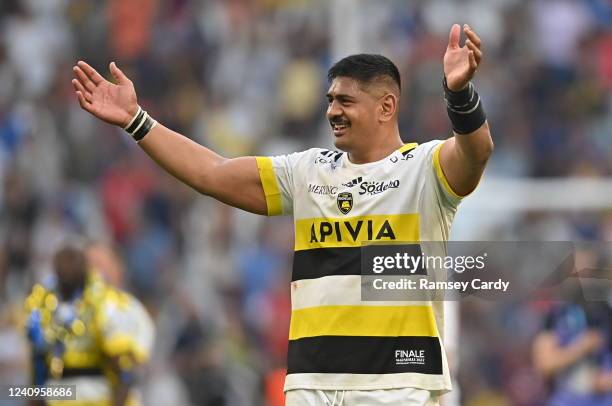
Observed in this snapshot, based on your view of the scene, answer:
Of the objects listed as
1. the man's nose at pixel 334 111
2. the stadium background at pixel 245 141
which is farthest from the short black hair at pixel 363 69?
Result: the stadium background at pixel 245 141

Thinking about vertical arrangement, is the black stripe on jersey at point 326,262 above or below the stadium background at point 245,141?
below

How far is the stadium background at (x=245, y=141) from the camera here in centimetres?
1616

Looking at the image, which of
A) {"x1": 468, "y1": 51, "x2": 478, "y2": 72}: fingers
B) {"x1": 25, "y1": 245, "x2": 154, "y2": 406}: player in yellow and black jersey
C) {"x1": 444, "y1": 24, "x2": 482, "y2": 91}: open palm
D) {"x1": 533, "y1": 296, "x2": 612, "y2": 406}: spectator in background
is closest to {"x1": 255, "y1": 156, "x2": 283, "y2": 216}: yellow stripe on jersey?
{"x1": 444, "y1": 24, "x2": 482, "y2": 91}: open palm

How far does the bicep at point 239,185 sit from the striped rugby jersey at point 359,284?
333mm

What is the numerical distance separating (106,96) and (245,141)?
11.1m

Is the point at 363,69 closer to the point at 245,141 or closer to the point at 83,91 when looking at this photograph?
the point at 83,91

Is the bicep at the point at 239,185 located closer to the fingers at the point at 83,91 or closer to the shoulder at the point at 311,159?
the shoulder at the point at 311,159

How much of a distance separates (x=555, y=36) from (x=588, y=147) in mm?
1695

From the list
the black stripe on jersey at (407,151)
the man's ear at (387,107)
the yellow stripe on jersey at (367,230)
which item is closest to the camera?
the yellow stripe on jersey at (367,230)

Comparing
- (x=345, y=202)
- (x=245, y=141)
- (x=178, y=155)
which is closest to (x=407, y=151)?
(x=345, y=202)

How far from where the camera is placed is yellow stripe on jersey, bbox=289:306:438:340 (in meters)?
7.10

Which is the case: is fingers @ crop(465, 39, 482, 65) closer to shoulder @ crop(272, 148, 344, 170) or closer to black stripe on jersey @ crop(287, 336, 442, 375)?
shoulder @ crop(272, 148, 344, 170)

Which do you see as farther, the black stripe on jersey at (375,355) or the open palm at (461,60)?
the black stripe on jersey at (375,355)

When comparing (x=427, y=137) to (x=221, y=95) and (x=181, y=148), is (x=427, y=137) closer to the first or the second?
(x=221, y=95)
